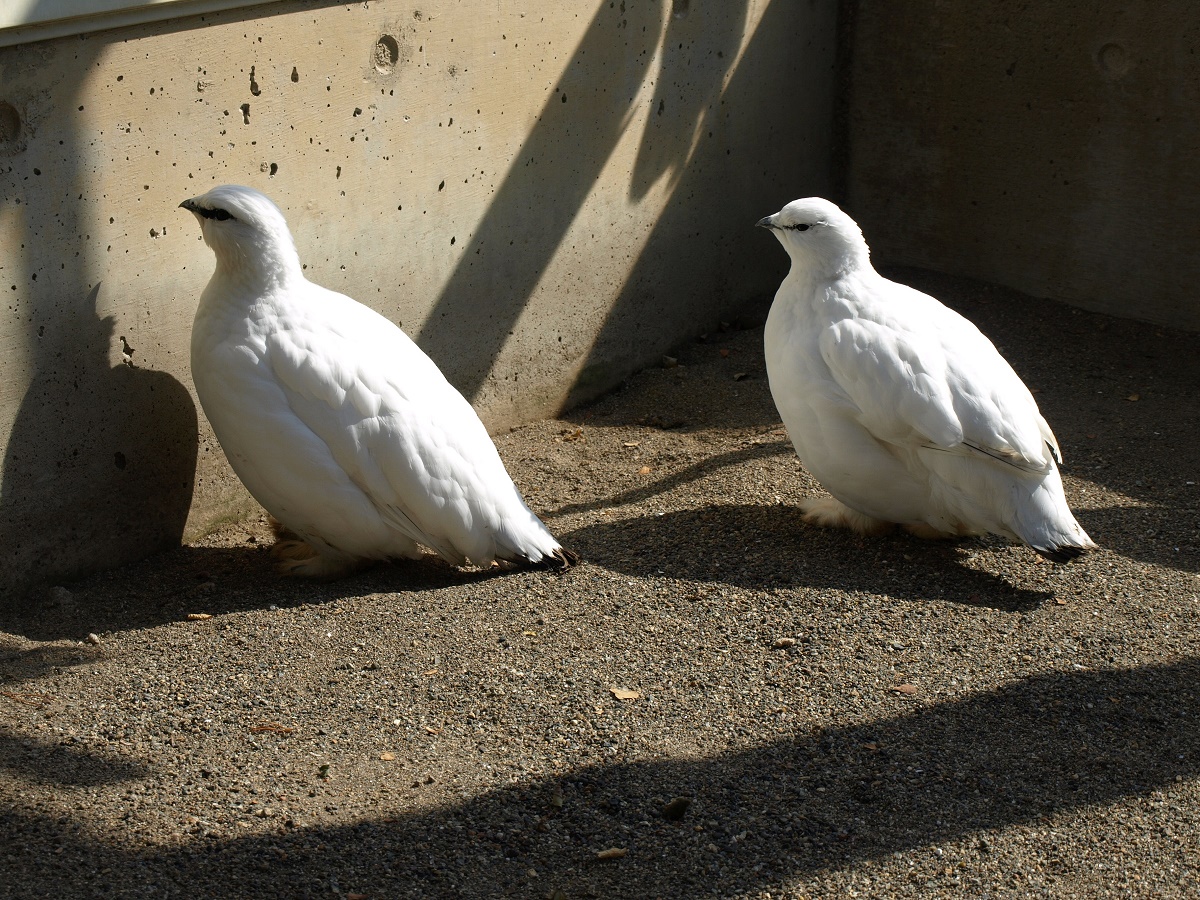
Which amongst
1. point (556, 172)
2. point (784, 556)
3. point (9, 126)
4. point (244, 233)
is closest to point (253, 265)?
point (244, 233)

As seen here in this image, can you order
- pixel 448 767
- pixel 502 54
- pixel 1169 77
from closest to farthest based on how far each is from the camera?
pixel 448 767
pixel 502 54
pixel 1169 77

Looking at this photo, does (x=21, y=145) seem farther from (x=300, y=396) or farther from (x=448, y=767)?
(x=448, y=767)

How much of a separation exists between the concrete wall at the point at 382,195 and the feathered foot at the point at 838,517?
1.73 m

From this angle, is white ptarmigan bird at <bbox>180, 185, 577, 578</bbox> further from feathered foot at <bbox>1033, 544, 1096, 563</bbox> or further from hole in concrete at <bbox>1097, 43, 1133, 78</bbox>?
hole in concrete at <bbox>1097, 43, 1133, 78</bbox>

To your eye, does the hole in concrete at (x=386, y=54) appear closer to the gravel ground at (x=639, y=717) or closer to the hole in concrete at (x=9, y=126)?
the hole in concrete at (x=9, y=126)

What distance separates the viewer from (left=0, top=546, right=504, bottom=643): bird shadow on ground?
447 cm

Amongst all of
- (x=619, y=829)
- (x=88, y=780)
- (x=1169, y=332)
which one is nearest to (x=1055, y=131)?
(x=1169, y=332)

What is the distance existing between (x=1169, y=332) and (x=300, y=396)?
4949mm

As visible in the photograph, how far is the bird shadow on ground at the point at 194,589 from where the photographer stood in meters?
4.47

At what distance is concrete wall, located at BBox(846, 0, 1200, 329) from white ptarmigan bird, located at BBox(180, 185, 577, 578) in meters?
4.10

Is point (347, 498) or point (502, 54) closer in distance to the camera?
point (347, 498)

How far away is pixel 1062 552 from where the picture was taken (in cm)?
452

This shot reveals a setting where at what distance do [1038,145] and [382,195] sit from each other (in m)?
3.92

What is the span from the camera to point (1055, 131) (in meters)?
7.16
